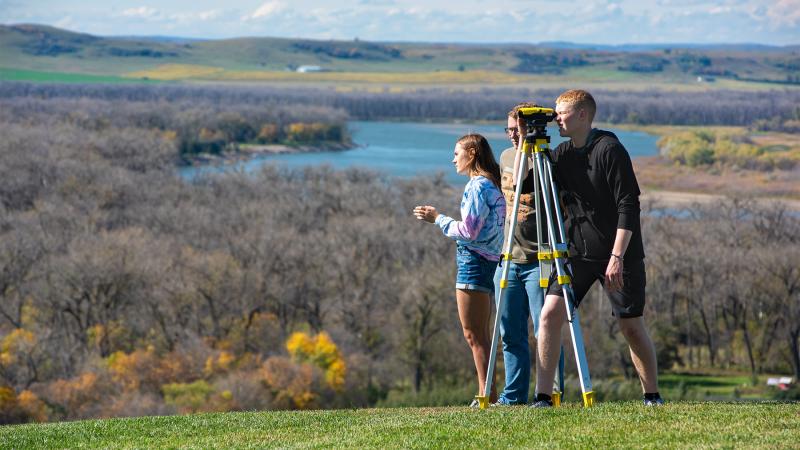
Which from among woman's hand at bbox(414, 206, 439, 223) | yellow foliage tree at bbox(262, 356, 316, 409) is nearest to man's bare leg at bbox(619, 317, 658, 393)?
woman's hand at bbox(414, 206, 439, 223)

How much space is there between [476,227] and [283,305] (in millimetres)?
49891

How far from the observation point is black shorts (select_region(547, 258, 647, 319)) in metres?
9.36

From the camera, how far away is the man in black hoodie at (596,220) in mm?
9172

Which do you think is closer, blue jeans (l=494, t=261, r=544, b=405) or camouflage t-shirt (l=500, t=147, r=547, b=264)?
camouflage t-shirt (l=500, t=147, r=547, b=264)

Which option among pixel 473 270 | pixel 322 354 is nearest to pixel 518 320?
pixel 473 270

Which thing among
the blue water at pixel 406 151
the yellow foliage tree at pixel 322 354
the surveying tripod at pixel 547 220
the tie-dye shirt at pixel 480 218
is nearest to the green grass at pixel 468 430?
the surveying tripod at pixel 547 220

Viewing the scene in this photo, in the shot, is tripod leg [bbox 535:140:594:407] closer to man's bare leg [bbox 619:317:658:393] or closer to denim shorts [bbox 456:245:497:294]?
man's bare leg [bbox 619:317:658:393]

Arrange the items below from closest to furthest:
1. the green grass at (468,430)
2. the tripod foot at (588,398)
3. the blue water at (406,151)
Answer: the green grass at (468,430) → the tripod foot at (588,398) → the blue water at (406,151)

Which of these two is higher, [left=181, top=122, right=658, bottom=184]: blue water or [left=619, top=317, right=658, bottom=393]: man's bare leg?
[left=619, top=317, right=658, bottom=393]: man's bare leg

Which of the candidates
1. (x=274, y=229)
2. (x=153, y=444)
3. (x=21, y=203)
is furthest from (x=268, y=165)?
(x=153, y=444)

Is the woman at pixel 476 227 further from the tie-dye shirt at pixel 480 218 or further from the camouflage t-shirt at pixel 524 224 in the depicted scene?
the camouflage t-shirt at pixel 524 224

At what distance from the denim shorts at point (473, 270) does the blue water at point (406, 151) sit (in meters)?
A: 102

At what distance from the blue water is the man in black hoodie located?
338ft

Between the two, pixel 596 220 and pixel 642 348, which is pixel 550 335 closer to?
pixel 642 348
